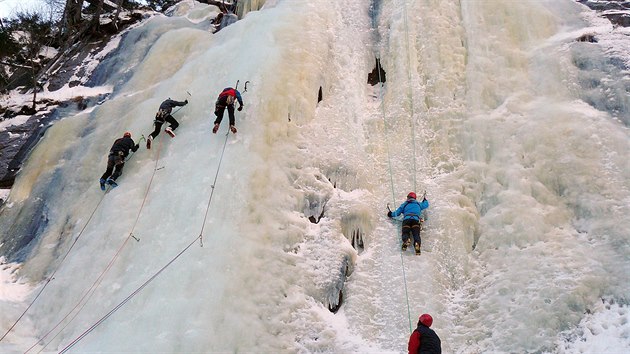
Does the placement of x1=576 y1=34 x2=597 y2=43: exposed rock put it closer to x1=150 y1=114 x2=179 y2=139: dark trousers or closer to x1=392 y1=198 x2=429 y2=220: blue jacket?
x1=392 y1=198 x2=429 y2=220: blue jacket

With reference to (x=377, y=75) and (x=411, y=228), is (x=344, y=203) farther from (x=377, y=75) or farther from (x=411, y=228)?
(x=377, y=75)

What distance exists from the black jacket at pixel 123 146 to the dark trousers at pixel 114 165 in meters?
0.09

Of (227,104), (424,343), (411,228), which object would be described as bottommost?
(411,228)

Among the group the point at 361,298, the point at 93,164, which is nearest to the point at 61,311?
the point at 93,164

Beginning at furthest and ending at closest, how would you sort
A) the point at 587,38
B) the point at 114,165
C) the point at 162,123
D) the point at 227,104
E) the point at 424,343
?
the point at 587,38
the point at 162,123
the point at 114,165
the point at 227,104
the point at 424,343

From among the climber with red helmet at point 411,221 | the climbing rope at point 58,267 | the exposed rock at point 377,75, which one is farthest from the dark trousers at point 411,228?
the climbing rope at point 58,267

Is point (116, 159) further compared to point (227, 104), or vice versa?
point (116, 159)

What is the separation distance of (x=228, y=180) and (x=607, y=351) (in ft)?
18.8

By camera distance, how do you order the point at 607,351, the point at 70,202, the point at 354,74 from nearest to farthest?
1. the point at 607,351
2. the point at 70,202
3. the point at 354,74

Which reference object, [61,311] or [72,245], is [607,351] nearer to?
[61,311]

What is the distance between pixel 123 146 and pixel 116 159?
27cm

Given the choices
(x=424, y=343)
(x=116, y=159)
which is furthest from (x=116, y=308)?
(x=424, y=343)

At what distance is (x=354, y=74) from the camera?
35.2ft

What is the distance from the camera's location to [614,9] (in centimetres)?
1061
